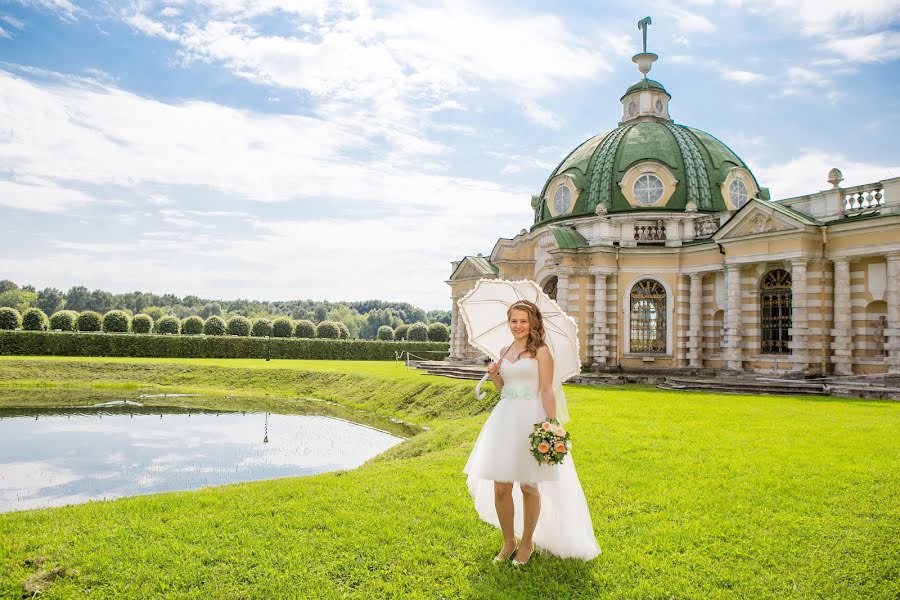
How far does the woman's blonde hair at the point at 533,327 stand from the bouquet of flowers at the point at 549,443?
70cm

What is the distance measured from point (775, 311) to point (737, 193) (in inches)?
324

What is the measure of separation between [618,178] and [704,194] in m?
4.01

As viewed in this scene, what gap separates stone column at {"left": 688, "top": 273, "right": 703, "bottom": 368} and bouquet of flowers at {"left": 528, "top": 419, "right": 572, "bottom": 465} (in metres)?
23.4

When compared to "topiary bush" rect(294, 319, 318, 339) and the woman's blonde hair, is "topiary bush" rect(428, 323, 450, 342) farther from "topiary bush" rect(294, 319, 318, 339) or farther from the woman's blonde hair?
the woman's blonde hair

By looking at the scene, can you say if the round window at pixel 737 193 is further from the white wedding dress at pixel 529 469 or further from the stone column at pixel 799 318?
the white wedding dress at pixel 529 469

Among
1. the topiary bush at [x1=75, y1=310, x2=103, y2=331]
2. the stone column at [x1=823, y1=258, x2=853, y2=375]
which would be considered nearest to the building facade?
the stone column at [x1=823, y1=258, x2=853, y2=375]

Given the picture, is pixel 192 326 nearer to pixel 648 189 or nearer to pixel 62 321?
pixel 62 321

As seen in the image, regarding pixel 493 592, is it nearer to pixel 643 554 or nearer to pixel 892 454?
pixel 643 554

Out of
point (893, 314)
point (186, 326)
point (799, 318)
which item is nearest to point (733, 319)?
point (799, 318)

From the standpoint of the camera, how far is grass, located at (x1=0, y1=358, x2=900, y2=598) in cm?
566

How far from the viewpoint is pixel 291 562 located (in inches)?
239

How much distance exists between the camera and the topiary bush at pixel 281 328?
6272 centimetres

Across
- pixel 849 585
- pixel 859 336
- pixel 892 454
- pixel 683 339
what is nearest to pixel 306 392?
pixel 683 339

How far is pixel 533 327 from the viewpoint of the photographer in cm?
601
